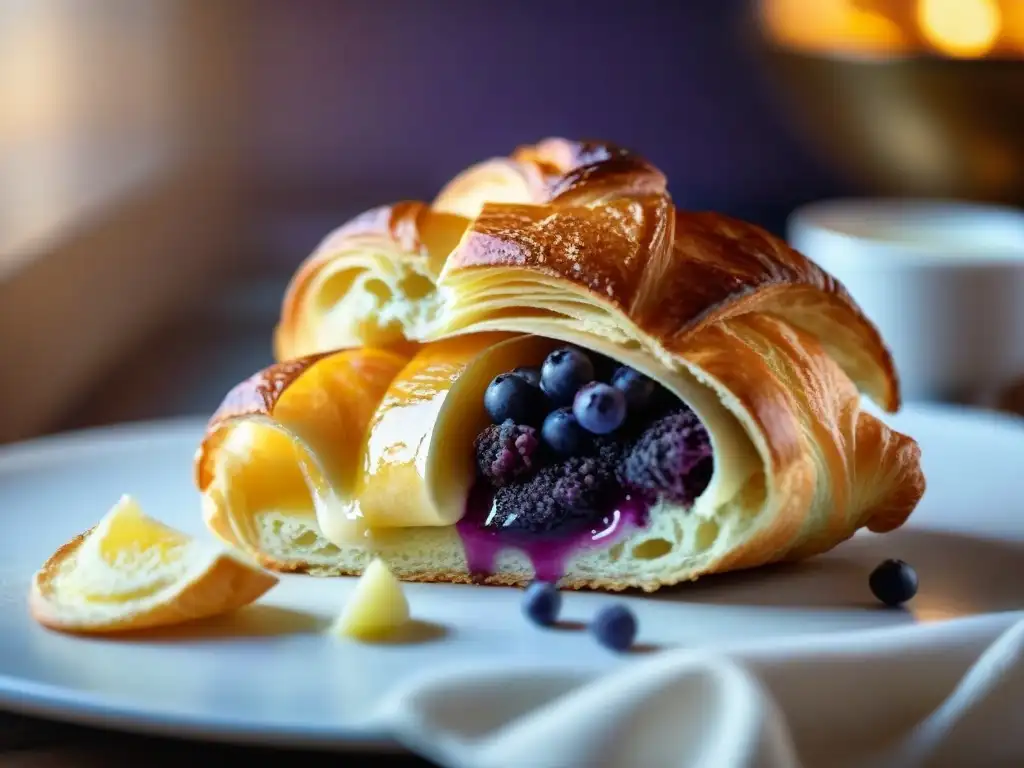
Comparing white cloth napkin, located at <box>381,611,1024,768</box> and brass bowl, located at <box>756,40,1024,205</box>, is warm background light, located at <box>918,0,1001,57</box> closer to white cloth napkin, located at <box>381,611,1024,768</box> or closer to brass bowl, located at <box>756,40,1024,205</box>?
brass bowl, located at <box>756,40,1024,205</box>

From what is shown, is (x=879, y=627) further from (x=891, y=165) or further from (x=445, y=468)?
(x=891, y=165)

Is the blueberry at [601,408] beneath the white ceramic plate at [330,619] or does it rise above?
above

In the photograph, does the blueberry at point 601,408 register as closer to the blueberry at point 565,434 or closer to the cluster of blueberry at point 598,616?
the blueberry at point 565,434

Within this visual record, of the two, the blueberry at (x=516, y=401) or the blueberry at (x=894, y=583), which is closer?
the blueberry at (x=894, y=583)

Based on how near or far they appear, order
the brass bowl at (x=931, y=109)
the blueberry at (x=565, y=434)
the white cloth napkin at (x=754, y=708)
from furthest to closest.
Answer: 1. the brass bowl at (x=931, y=109)
2. the blueberry at (x=565, y=434)
3. the white cloth napkin at (x=754, y=708)

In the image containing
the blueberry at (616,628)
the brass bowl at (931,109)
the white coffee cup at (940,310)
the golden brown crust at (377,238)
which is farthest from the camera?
the brass bowl at (931,109)

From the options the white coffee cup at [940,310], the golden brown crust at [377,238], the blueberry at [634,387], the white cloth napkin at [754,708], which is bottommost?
the white coffee cup at [940,310]

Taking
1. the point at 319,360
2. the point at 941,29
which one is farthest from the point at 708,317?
the point at 941,29

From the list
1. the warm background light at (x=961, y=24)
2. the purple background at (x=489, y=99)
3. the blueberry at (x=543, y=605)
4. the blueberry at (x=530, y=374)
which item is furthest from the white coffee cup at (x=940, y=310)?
the purple background at (x=489, y=99)
